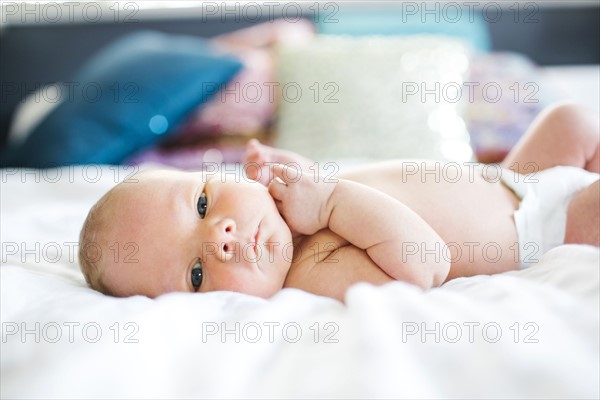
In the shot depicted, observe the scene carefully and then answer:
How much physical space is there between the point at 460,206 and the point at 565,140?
329mm

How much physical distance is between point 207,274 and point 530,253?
1.76 feet

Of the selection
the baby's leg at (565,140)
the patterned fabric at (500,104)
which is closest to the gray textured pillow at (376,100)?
the patterned fabric at (500,104)

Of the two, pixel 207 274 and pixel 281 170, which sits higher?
pixel 281 170

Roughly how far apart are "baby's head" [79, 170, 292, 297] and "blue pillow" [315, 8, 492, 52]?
1869 mm

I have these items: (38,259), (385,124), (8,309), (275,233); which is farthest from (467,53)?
(8,309)

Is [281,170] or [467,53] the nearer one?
[281,170]

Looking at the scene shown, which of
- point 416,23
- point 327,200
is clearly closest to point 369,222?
point 327,200

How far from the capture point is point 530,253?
1067 mm

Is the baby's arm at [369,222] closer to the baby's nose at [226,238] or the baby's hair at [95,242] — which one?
the baby's nose at [226,238]

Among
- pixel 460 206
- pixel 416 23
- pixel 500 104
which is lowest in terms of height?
pixel 500 104

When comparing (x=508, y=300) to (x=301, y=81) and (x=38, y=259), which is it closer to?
(x=38, y=259)

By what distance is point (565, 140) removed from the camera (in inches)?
49.8

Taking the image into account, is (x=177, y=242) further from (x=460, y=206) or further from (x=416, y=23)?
(x=416, y=23)

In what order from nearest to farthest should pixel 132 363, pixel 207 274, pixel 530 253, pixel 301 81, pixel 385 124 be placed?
pixel 132 363, pixel 207 274, pixel 530 253, pixel 385 124, pixel 301 81
